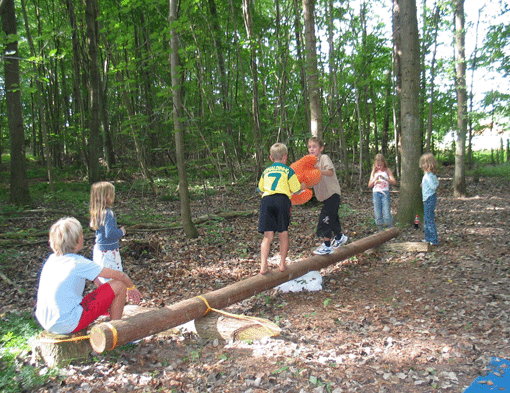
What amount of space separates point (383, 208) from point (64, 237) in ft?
20.4

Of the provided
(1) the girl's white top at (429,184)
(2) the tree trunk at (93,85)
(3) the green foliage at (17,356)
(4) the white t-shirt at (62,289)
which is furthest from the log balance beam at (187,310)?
(2) the tree trunk at (93,85)

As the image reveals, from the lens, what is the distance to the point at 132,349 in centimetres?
395

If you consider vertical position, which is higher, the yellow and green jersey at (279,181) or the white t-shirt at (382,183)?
the yellow and green jersey at (279,181)

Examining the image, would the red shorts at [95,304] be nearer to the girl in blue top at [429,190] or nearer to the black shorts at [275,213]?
the black shorts at [275,213]

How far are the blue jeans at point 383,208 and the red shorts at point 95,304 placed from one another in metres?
5.53

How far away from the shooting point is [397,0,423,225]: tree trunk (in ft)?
25.0

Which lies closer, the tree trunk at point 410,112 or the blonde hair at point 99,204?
the blonde hair at point 99,204

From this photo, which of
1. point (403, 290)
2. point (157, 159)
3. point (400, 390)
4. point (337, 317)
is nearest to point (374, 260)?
point (403, 290)

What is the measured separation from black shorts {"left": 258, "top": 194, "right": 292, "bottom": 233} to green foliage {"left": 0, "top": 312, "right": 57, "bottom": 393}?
9.31ft

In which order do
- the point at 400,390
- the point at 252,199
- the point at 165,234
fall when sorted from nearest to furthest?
the point at 400,390
the point at 165,234
the point at 252,199

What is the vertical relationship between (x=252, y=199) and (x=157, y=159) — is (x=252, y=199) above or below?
below

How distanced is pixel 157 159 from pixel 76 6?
8384 millimetres

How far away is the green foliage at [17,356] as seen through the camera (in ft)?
10.6

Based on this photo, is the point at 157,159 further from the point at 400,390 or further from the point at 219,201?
the point at 400,390
